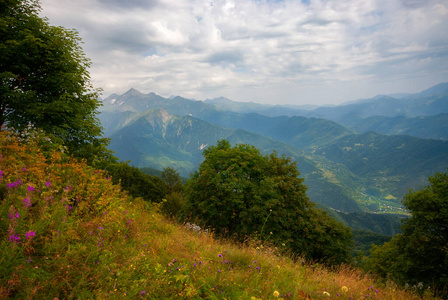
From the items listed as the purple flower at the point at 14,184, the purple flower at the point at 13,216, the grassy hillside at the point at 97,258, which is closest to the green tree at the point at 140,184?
the grassy hillside at the point at 97,258

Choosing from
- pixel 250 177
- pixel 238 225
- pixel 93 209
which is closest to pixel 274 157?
pixel 250 177

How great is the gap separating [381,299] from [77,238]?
621cm

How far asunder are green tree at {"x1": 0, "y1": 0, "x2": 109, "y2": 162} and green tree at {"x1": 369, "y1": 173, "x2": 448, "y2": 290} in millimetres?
27712

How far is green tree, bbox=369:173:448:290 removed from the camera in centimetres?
1902

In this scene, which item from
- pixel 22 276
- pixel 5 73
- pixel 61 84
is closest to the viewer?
pixel 22 276

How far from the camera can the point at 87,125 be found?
500 inches

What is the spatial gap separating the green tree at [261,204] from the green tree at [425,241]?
5.08 meters

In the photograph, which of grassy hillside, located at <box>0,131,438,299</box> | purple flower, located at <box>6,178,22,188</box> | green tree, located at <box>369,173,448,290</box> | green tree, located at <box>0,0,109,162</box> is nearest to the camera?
grassy hillside, located at <box>0,131,438,299</box>

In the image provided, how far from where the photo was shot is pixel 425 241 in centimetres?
1975

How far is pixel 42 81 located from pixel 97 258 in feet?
42.5

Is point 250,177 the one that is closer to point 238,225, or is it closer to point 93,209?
point 238,225

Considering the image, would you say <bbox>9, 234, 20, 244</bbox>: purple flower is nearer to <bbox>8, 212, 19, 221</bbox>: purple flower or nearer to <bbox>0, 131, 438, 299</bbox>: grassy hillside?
<bbox>0, 131, 438, 299</bbox>: grassy hillside

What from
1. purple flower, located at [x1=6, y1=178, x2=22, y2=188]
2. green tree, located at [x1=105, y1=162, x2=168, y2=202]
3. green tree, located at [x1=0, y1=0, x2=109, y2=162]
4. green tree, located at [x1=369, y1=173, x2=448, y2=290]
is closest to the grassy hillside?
purple flower, located at [x1=6, y1=178, x2=22, y2=188]

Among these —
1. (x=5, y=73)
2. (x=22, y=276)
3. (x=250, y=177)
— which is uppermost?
(x=5, y=73)
